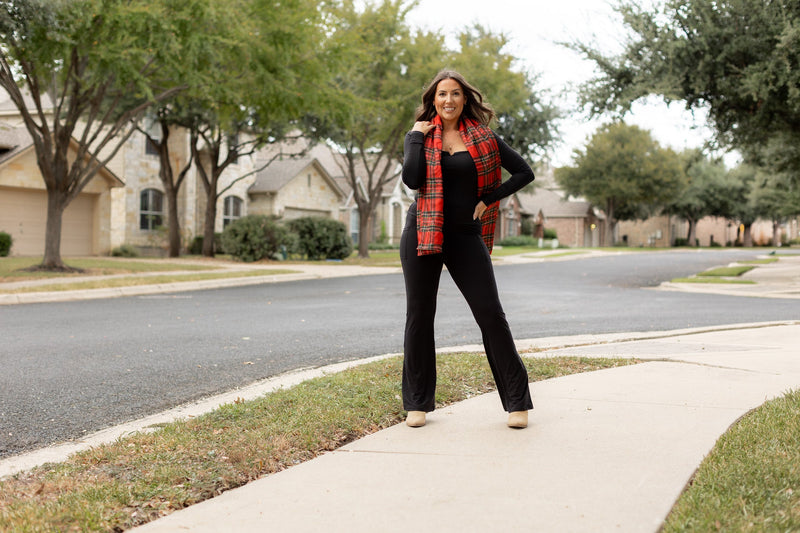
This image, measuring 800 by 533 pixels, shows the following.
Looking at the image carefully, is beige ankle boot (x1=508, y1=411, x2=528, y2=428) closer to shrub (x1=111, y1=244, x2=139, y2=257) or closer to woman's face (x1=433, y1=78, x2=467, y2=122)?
woman's face (x1=433, y1=78, x2=467, y2=122)

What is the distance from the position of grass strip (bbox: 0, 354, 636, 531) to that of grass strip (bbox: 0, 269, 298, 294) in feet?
33.3

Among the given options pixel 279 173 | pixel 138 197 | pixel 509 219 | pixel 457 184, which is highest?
pixel 279 173

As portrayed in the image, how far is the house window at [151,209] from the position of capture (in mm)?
30703

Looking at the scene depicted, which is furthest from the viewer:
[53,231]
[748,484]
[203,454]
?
[53,231]

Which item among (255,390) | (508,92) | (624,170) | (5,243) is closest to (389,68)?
(508,92)

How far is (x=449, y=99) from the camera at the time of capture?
13.9 feet

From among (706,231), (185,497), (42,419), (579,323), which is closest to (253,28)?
(579,323)

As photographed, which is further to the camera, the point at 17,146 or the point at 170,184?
the point at 170,184

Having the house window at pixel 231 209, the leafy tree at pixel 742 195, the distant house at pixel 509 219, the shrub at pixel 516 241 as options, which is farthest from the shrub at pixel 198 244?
the leafy tree at pixel 742 195

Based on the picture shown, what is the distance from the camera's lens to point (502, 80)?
1034 inches

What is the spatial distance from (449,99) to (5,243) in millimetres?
25133

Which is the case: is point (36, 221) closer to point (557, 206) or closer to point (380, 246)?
point (380, 246)

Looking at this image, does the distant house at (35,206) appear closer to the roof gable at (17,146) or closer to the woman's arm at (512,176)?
the roof gable at (17,146)

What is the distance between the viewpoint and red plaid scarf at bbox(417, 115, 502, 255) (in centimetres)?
402
